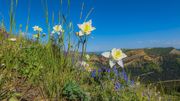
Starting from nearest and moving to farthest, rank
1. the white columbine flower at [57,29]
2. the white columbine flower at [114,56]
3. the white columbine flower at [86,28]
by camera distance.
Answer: the white columbine flower at [114,56], the white columbine flower at [86,28], the white columbine flower at [57,29]

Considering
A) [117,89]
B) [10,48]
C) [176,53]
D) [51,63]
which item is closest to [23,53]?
[10,48]

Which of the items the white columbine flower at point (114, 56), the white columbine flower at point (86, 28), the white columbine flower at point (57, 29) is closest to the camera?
the white columbine flower at point (114, 56)

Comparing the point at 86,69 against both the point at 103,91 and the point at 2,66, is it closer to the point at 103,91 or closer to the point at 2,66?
the point at 103,91

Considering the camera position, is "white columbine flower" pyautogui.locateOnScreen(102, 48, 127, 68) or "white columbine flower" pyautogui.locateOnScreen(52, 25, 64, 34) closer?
"white columbine flower" pyautogui.locateOnScreen(102, 48, 127, 68)

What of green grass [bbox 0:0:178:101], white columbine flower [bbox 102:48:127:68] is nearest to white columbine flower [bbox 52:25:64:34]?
green grass [bbox 0:0:178:101]

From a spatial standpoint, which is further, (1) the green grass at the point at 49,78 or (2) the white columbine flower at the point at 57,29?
(2) the white columbine flower at the point at 57,29

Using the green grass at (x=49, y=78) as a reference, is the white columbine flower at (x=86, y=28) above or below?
above

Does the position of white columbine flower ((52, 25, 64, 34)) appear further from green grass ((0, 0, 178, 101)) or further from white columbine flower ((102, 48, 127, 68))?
white columbine flower ((102, 48, 127, 68))

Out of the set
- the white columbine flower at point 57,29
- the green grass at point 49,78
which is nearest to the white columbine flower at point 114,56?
the green grass at point 49,78

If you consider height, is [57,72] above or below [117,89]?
above

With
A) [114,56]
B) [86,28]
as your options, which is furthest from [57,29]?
[114,56]

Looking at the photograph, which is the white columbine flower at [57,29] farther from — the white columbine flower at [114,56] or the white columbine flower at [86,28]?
the white columbine flower at [114,56]

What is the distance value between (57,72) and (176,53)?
4080 cm

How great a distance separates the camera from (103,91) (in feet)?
11.1
